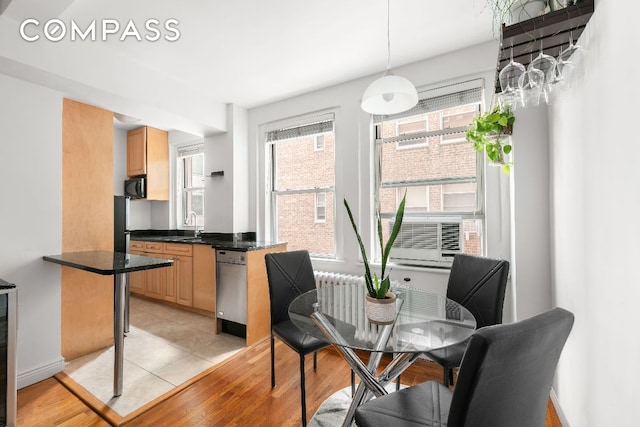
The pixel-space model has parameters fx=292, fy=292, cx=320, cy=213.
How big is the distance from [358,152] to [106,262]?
2439mm

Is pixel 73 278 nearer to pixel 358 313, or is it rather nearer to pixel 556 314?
pixel 358 313

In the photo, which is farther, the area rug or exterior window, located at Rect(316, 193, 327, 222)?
exterior window, located at Rect(316, 193, 327, 222)

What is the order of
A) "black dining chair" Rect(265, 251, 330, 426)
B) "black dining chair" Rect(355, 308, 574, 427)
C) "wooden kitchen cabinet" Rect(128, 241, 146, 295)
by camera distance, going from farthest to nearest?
"wooden kitchen cabinet" Rect(128, 241, 146, 295)
"black dining chair" Rect(265, 251, 330, 426)
"black dining chair" Rect(355, 308, 574, 427)

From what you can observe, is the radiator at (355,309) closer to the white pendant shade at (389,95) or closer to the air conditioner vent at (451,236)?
the air conditioner vent at (451,236)

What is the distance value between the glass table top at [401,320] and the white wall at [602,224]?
0.49 m

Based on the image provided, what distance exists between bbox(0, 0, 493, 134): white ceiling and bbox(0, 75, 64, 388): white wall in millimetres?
407

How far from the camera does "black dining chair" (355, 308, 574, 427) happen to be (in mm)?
756

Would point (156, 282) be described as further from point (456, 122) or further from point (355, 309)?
point (456, 122)

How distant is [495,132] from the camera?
2.06 meters

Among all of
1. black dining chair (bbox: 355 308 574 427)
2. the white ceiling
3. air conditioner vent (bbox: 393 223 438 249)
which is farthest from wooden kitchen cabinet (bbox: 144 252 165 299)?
black dining chair (bbox: 355 308 574 427)

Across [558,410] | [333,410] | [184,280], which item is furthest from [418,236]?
[184,280]

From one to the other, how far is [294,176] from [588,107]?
291cm

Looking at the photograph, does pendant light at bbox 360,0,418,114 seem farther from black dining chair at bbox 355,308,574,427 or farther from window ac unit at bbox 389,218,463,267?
window ac unit at bbox 389,218,463,267

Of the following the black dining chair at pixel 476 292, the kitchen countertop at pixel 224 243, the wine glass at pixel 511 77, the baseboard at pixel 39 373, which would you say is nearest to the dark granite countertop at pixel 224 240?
the kitchen countertop at pixel 224 243
